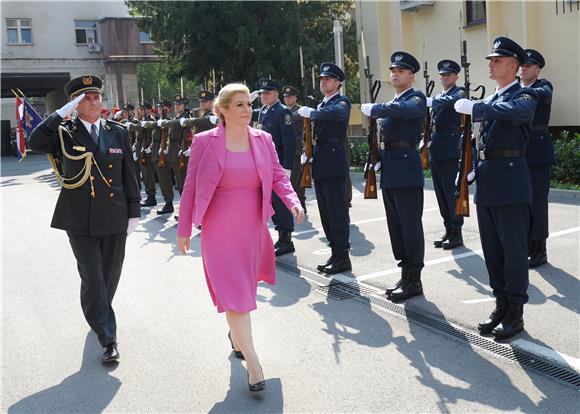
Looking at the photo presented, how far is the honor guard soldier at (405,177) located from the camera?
5.78 m

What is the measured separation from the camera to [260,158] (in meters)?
4.21

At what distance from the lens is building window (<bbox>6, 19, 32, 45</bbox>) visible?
4194 centimetres

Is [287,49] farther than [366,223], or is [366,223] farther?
[287,49]

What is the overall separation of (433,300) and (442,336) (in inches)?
34.4

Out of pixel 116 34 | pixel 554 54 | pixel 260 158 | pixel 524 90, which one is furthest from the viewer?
pixel 116 34

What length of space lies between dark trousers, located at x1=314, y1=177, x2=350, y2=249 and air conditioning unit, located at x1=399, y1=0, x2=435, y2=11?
1183 centimetres

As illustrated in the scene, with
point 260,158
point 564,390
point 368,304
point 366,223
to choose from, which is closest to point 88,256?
point 260,158

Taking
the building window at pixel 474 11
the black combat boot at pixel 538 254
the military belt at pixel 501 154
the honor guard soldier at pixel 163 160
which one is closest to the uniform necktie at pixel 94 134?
the military belt at pixel 501 154

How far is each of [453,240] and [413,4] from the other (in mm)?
11468

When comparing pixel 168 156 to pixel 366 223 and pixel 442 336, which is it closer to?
pixel 366 223

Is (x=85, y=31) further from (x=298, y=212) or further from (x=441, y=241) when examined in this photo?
(x=298, y=212)

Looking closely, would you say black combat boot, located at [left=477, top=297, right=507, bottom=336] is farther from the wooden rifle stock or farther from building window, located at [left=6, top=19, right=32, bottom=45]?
building window, located at [left=6, top=19, right=32, bottom=45]

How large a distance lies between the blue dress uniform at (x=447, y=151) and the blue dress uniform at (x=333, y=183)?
125 cm

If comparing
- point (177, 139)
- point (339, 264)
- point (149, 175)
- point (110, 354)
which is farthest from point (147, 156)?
point (110, 354)
